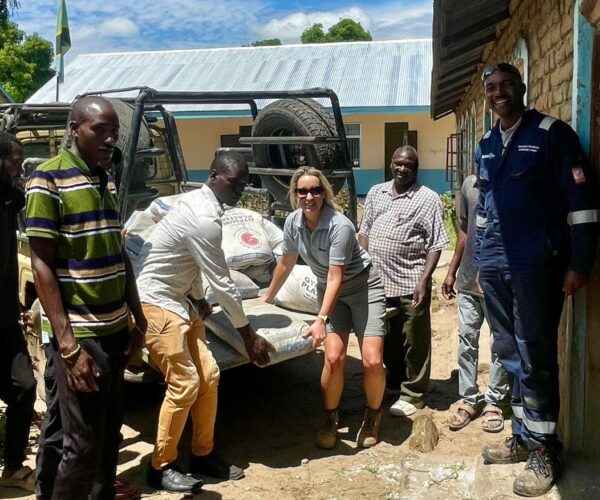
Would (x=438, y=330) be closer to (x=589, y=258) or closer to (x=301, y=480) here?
(x=301, y=480)

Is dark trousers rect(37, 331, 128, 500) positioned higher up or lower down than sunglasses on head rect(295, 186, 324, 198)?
lower down

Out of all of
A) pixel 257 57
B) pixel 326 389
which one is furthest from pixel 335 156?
pixel 257 57

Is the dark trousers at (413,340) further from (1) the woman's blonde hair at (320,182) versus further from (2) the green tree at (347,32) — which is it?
(2) the green tree at (347,32)

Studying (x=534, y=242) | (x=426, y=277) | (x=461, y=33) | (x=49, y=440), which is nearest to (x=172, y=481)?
(x=49, y=440)

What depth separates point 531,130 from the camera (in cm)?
328

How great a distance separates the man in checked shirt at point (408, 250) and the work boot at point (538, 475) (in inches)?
64.8

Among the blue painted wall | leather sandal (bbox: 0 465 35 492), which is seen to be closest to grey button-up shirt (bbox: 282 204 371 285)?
leather sandal (bbox: 0 465 35 492)

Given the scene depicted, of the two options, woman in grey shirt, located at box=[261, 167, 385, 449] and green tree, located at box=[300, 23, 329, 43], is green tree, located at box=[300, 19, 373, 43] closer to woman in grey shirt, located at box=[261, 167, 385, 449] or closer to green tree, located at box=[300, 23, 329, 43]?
green tree, located at box=[300, 23, 329, 43]

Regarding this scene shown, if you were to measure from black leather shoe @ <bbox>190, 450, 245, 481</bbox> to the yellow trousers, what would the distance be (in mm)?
221

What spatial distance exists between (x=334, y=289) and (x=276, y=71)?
18.4 meters

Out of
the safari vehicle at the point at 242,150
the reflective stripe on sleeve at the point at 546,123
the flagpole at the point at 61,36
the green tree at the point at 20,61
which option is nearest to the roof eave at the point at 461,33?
the safari vehicle at the point at 242,150

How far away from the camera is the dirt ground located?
3688 mm

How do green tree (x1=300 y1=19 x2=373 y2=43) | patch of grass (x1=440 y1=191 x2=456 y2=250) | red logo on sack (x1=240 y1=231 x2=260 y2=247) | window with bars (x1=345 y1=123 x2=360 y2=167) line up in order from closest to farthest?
red logo on sack (x1=240 y1=231 x2=260 y2=247), patch of grass (x1=440 y1=191 x2=456 y2=250), window with bars (x1=345 y1=123 x2=360 y2=167), green tree (x1=300 y1=19 x2=373 y2=43)

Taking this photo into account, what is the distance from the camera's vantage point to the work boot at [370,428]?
→ 4504 millimetres
